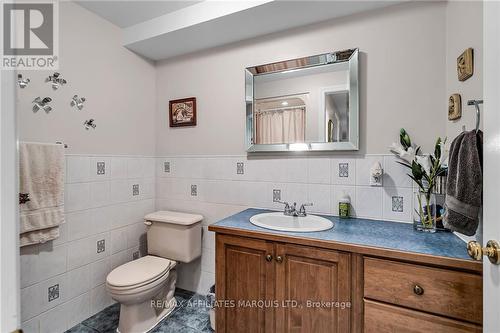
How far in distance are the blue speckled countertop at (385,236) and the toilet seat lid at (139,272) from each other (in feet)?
2.21

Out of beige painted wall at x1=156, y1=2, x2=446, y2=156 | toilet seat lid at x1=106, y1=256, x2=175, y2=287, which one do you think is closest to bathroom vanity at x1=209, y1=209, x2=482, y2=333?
toilet seat lid at x1=106, y1=256, x2=175, y2=287

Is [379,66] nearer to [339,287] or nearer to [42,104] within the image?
[339,287]

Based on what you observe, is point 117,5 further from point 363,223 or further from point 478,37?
point 363,223

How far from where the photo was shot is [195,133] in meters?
2.15

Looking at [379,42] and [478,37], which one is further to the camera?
[379,42]

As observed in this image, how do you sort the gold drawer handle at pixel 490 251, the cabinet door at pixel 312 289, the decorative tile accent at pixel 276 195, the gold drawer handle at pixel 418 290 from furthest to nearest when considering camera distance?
the decorative tile accent at pixel 276 195 → the cabinet door at pixel 312 289 → the gold drawer handle at pixel 418 290 → the gold drawer handle at pixel 490 251

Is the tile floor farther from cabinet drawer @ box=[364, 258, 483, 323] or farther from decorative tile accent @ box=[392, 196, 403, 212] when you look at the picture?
decorative tile accent @ box=[392, 196, 403, 212]

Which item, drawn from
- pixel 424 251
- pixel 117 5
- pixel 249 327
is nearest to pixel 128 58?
pixel 117 5

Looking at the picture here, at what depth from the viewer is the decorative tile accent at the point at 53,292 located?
1562 mm

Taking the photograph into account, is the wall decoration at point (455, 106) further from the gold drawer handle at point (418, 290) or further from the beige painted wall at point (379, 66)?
the gold drawer handle at point (418, 290)

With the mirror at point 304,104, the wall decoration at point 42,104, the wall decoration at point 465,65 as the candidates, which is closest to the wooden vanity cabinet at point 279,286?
the mirror at point 304,104

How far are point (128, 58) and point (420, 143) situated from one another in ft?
7.77

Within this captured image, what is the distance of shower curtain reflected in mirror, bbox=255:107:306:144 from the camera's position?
1751 millimetres

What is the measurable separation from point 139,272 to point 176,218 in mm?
462
